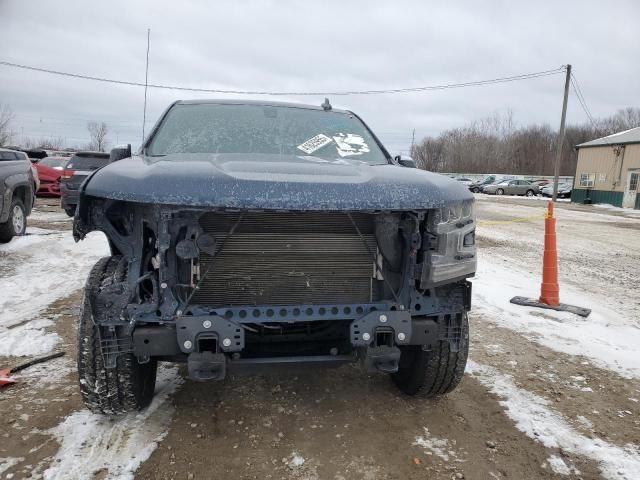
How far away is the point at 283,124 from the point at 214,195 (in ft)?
5.63

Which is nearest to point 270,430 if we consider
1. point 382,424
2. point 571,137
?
point 382,424

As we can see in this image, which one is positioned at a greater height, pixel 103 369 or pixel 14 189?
pixel 14 189

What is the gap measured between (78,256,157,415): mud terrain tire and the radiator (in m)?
0.48

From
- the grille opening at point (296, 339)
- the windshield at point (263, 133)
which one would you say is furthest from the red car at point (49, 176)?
the grille opening at point (296, 339)

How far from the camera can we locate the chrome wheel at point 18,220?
8250 millimetres

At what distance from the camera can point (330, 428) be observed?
113 inches

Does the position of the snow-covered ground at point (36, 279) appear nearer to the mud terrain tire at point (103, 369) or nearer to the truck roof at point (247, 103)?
the mud terrain tire at point (103, 369)

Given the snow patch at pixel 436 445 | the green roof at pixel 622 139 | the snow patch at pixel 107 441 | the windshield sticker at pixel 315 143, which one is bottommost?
the snow patch at pixel 107 441

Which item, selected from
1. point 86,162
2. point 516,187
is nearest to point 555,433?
point 86,162

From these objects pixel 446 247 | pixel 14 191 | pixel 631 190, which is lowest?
pixel 14 191

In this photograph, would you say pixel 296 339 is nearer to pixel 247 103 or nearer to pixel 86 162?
pixel 247 103

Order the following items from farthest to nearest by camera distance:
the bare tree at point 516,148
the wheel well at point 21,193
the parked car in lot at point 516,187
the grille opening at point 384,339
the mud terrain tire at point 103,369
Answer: the bare tree at point 516,148
the parked car in lot at point 516,187
the wheel well at point 21,193
the grille opening at point 384,339
the mud terrain tire at point 103,369

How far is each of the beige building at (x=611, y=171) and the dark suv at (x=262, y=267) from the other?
31.0m

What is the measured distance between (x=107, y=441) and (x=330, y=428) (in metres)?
1.21
